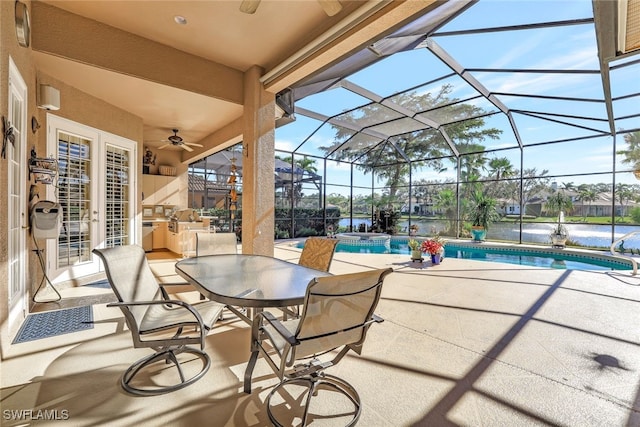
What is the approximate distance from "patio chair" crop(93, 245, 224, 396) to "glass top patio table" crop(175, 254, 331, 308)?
0.22 m

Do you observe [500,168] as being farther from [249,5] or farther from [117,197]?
[117,197]

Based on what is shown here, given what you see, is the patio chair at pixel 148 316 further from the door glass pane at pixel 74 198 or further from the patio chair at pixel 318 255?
the door glass pane at pixel 74 198

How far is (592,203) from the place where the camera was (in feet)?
30.8

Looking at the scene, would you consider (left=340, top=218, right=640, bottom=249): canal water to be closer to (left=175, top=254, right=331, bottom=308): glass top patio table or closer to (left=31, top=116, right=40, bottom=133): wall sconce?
(left=175, top=254, right=331, bottom=308): glass top patio table

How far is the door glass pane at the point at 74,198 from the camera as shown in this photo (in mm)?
4246

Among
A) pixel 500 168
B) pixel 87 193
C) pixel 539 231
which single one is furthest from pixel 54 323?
pixel 539 231

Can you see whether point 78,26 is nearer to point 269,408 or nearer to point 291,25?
point 291,25

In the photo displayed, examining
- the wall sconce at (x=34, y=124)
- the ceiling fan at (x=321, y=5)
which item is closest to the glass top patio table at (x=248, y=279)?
the ceiling fan at (x=321, y=5)

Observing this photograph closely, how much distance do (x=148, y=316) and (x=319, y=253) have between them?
1.57 m

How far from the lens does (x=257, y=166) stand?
175 inches

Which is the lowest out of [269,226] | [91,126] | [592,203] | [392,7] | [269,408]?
[269,408]

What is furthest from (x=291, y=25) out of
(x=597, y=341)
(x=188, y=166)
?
(x=188, y=166)

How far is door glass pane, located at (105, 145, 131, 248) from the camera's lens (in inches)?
197

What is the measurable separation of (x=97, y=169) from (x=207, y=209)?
510cm
